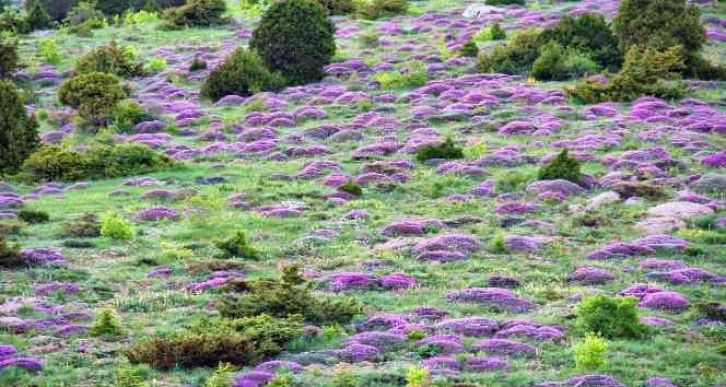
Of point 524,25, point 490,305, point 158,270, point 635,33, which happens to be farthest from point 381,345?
point 524,25

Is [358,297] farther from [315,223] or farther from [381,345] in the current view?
[315,223]

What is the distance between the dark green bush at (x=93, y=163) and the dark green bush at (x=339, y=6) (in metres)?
31.4

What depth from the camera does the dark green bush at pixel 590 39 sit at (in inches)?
2016

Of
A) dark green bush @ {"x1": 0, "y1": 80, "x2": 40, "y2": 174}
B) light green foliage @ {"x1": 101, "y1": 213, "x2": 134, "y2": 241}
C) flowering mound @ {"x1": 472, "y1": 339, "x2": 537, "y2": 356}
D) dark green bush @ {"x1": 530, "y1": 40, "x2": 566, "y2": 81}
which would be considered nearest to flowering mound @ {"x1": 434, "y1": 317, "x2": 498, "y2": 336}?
flowering mound @ {"x1": 472, "y1": 339, "x2": 537, "y2": 356}

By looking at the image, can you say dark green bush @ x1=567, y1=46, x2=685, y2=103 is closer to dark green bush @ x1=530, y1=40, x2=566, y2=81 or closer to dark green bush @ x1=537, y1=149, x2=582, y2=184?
dark green bush @ x1=530, y1=40, x2=566, y2=81

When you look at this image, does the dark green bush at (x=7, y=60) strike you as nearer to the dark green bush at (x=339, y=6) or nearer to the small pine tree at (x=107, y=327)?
the dark green bush at (x=339, y=6)

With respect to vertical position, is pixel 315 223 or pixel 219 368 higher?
pixel 219 368

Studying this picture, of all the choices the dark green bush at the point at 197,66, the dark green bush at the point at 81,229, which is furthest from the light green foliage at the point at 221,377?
the dark green bush at the point at 197,66

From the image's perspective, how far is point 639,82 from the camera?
151ft

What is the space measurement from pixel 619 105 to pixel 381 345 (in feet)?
85.7

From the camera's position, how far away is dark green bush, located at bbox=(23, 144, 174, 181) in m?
39.4

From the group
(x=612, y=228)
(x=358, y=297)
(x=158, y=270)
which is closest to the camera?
(x=358, y=297)

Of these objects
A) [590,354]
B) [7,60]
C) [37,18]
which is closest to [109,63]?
[7,60]

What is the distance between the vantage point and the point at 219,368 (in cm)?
1939
